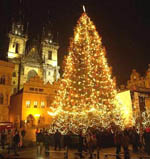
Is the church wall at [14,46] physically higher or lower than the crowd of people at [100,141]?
higher

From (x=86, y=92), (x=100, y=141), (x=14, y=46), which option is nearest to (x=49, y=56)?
(x=14, y=46)

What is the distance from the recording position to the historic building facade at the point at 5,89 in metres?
35.1

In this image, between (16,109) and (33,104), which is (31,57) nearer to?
(16,109)

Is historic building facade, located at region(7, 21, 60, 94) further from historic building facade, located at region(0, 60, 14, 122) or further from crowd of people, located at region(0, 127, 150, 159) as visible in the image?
crowd of people, located at region(0, 127, 150, 159)

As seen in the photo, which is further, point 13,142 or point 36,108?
point 36,108

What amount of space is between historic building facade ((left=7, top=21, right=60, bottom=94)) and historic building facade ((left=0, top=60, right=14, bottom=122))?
1510 centimetres

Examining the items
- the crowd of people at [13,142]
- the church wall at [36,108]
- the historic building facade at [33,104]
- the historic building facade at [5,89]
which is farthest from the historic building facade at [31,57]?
the crowd of people at [13,142]

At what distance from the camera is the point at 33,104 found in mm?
38625

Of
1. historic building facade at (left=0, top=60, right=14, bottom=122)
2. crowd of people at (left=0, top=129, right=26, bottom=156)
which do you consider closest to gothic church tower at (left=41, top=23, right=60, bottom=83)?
historic building facade at (left=0, top=60, right=14, bottom=122)

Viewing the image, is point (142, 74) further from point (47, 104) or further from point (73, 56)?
point (73, 56)

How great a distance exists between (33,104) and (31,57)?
23.2 m

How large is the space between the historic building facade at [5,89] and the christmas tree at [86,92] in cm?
2054

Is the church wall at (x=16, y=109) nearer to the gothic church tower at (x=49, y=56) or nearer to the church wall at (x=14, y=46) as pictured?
the gothic church tower at (x=49, y=56)

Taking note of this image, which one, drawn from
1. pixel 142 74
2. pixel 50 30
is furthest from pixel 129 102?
pixel 50 30
